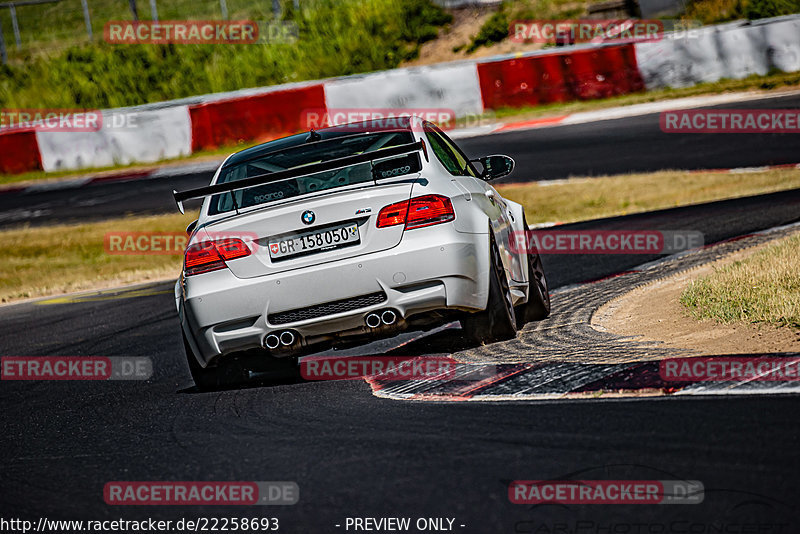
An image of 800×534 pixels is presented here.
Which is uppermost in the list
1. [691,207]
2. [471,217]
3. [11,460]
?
[471,217]

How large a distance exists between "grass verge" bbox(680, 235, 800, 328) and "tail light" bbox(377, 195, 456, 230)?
1.66 meters

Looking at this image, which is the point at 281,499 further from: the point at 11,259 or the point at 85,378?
the point at 11,259

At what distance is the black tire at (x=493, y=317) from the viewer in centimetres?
630

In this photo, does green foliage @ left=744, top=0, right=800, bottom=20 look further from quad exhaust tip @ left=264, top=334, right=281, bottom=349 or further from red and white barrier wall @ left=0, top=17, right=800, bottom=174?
quad exhaust tip @ left=264, top=334, right=281, bottom=349

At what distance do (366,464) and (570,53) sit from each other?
2008cm

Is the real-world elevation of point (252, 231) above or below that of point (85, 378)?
above

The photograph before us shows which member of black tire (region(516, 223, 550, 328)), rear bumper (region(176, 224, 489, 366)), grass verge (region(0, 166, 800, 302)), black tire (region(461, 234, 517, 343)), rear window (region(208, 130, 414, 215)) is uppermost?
rear window (region(208, 130, 414, 215))

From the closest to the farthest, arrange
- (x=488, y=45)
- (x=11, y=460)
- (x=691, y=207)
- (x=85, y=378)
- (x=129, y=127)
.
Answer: (x=11, y=460)
(x=85, y=378)
(x=691, y=207)
(x=129, y=127)
(x=488, y=45)

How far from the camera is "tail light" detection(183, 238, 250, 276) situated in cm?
611

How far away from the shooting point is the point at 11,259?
56.9 ft

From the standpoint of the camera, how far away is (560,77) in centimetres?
2383

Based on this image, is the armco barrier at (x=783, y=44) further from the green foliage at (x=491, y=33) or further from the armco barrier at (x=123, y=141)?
the armco barrier at (x=123, y=141)

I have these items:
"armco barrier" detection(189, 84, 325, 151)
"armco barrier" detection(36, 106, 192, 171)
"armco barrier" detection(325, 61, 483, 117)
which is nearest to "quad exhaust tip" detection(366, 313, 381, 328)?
"armco barrier" detection(325, 61, 483, 117)

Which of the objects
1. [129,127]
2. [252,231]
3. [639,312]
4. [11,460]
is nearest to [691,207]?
[639,312]
